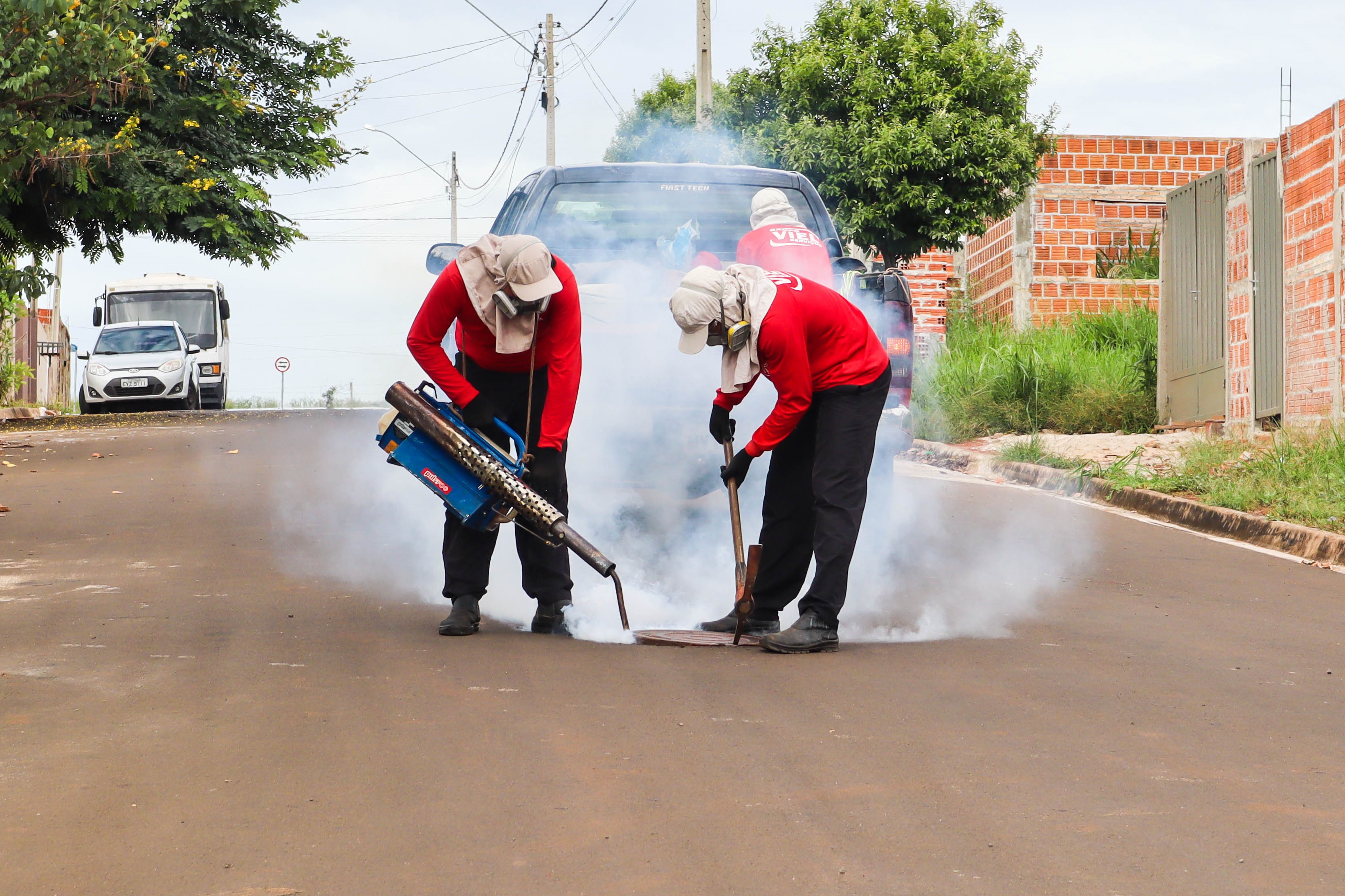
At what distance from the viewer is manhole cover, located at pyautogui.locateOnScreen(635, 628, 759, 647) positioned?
5664 mm

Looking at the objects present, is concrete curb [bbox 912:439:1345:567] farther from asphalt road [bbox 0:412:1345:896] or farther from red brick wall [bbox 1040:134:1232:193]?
red brick wall [bbox 1040:134:1232:193]

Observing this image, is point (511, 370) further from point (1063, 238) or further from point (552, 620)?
point (1063, 238)

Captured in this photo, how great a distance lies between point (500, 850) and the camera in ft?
10.5

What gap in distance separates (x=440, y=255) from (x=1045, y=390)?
10049 mm

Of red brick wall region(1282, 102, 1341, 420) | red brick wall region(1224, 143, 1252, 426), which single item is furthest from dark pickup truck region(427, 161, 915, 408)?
red brick wall region(1224, 143, 1252, 426)

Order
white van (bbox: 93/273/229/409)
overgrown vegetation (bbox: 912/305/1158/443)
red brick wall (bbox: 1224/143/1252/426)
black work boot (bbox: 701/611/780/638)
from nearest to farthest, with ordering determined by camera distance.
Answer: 1. black work boot (bbox: 701/611/780/638)
2. red brick wall (bbox: 1224/143/1252/426)
3. overgrown vegetation (bbox: 912/305/1158/443)
4. white van (bbox: 93/273/229/409)

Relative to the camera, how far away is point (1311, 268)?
11820 millimetres

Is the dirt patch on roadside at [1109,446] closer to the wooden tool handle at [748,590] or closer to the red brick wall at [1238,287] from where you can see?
the red brick wall at [1238,287]

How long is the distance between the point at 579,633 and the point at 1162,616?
2.71m

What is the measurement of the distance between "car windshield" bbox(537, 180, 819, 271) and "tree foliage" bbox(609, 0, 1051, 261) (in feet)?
41.6

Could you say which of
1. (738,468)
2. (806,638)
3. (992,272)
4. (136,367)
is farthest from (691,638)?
(136,367)

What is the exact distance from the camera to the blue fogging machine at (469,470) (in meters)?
5.62

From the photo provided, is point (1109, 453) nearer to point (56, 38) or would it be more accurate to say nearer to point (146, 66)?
point (56, 38)

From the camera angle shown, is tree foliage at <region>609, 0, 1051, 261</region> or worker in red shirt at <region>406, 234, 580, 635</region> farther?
tree foliage at <region>609, 0, 1051, 261</region>
